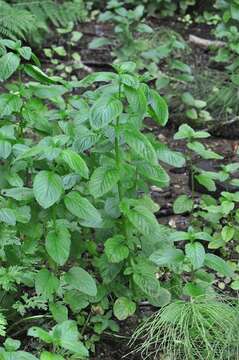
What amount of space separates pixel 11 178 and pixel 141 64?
92.0 inches

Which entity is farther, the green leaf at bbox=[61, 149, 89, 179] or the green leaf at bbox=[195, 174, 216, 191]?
the green leaf at bbox=[195, 174, 216, 191]

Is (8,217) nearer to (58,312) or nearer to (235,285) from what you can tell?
(58,312)

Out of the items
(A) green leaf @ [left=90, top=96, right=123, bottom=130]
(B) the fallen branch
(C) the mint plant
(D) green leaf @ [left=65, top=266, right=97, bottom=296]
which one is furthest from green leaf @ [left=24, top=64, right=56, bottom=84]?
(B) the fallen branch

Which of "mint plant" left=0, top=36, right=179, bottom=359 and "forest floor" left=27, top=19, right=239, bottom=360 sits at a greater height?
"mint plant" left=0, top=36, right=179, bottom=359

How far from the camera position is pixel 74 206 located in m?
2.90

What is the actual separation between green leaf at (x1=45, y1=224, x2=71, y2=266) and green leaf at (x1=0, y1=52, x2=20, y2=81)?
0.70m

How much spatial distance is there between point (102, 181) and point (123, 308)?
0.62 metres

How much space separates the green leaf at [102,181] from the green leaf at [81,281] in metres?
0.37

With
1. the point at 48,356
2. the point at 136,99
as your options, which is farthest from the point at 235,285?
the point at 48,356

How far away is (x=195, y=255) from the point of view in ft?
9.84

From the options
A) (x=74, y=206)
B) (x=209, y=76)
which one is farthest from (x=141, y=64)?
(x=74, y=206)

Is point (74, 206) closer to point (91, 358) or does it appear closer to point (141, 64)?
point (91, 358)

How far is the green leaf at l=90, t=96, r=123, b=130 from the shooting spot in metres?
2.83

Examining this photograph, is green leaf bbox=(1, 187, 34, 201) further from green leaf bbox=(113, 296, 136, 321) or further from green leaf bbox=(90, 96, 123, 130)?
green leaf bbox=(113, 296, 136, 321)
